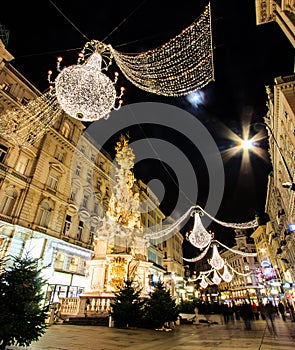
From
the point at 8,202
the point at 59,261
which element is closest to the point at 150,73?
the point at 8,202

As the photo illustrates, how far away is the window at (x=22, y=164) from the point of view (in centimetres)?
2154

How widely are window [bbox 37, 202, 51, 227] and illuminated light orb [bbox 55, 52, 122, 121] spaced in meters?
17.4

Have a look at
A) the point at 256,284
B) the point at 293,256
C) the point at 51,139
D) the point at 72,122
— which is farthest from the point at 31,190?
the point at 256,284

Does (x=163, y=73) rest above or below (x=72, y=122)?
below

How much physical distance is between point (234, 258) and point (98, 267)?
72022 mm

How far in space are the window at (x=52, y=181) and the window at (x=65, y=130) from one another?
6.09 m

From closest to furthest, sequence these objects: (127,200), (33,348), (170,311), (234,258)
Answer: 1. (33,348)
2. (170,311)
3. (127,200)
4. (234,258)

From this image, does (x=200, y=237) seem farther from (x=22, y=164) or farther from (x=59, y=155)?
(x=59, y=155)

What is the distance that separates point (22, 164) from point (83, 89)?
17750 millimetres

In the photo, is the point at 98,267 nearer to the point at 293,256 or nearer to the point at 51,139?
the point at 51,139

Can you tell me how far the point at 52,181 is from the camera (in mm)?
25078

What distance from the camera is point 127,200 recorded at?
63.6ft

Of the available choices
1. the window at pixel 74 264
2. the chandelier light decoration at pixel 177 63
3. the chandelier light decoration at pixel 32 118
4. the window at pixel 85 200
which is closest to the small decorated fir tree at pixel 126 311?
the chandelier light decoration at pixel 32 118

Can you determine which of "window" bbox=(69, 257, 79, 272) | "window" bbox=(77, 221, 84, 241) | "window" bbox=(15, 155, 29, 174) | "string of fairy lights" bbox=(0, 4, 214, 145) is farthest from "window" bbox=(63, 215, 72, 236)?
"string of fairy lights" bbox=(0, 4, 214, 145)
